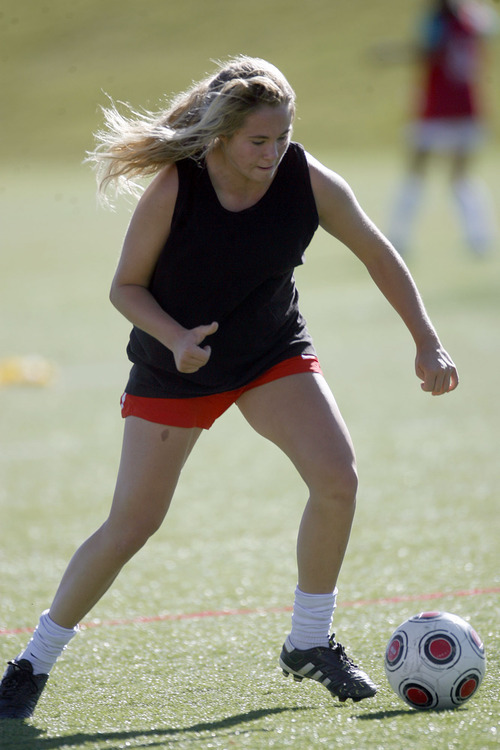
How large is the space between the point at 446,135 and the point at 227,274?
1054cm

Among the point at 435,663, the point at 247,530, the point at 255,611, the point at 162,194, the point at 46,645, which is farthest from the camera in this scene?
the point at 247,530

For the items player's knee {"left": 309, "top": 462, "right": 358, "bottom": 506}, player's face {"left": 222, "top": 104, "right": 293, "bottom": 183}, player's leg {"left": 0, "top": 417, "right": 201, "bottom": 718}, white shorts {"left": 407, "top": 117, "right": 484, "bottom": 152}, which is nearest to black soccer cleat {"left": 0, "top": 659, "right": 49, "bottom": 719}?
player's leg {"left": 0, "top": 417, "right": 201, "bottom": 718}

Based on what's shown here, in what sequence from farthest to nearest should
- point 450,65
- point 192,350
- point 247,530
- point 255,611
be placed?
1. point 450,65
2. point 247,530
3. point 255,611
4. point 192,350

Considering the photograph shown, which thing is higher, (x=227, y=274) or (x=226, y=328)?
(x=227, y=274)

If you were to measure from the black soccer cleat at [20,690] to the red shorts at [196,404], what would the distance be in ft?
2.51

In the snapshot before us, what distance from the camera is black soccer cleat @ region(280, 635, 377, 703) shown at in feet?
9.66

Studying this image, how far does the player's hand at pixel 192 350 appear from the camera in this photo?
2.71m

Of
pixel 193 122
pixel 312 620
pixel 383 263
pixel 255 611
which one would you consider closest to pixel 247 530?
pixel 255 611

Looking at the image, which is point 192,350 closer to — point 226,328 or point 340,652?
point 226,328

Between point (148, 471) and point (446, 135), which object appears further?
point (446, 135)

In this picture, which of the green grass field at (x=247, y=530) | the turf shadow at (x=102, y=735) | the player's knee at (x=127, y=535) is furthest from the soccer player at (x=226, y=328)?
the green grass field at (x=247, y=530)

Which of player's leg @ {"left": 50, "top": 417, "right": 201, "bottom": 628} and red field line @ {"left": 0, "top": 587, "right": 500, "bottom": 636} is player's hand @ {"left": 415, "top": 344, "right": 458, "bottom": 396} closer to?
player's leg @ {"left": 50, "top": 417, "right": 201, "bottom": 628}

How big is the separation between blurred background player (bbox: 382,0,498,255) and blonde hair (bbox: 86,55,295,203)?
9.39m

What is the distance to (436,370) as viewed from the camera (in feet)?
9.95
